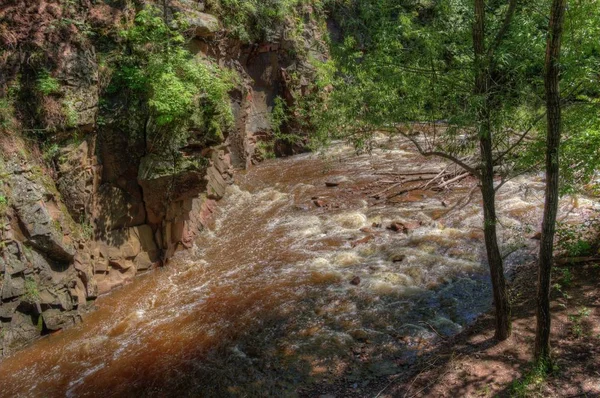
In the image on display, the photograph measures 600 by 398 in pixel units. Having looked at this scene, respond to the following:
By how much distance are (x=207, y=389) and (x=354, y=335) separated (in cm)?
264

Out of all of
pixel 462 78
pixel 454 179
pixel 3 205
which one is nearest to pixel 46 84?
pixel 3 205

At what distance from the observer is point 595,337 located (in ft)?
20.3

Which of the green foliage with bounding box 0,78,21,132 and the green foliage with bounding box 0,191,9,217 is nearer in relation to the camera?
the green foliage with bounding box 0,191,9,217

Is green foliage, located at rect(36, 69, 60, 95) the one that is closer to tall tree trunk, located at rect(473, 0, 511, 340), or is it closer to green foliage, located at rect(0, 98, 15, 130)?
green foliage, located at rect(0, 98, 15, 130)

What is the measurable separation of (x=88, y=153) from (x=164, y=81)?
2.42 m

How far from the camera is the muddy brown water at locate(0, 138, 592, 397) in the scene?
7.05 meters

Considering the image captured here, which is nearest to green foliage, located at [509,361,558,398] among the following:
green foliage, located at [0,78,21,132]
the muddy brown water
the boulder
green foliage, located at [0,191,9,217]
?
the muddy brown water

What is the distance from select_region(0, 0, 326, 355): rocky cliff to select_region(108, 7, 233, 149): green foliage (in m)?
0.03

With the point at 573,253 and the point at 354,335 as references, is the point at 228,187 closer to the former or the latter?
the point at 354,335

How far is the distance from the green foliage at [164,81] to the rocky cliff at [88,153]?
0.11 feet

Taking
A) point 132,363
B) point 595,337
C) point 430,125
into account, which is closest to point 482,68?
point 430,125

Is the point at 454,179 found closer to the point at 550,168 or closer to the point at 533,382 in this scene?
the point at 550,168

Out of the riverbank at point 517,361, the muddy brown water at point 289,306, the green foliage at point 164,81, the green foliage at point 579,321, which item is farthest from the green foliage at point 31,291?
the green foliage at point 579,321

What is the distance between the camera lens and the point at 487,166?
6.12 meters
